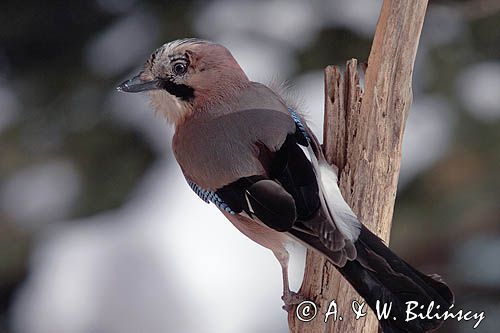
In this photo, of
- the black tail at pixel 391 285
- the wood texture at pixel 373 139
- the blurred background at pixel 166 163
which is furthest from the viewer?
the blurred background at pixel 166 163

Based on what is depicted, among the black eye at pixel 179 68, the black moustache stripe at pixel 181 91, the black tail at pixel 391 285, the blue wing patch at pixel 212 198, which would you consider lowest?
the black tail at pixel 391 285

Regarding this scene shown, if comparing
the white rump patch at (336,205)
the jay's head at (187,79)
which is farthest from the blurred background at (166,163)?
the white rump patch at (336,205)

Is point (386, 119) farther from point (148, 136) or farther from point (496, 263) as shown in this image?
point (496, 263)

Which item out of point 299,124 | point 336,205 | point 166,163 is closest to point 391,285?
point 336,205

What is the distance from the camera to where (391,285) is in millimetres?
1209

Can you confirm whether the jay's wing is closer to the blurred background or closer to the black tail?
the black tail

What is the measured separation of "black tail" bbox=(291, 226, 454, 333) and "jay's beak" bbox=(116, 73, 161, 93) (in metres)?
0.33

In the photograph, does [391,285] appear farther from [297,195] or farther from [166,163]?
[166,163]

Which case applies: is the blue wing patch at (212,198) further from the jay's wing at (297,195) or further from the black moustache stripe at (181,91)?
the black moustache stripe at (181,91)

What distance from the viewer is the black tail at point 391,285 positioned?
1.20 metres

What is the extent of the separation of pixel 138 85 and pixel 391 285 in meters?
0.47

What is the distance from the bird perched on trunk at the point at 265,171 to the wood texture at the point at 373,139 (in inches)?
1.5

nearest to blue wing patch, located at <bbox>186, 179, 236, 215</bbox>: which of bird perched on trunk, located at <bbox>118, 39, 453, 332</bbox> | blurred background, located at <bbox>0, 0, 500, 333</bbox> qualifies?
bird perched on trunk, located at <bbox>118, 39, 453, 332</bbox>

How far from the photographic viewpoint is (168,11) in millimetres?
2379
